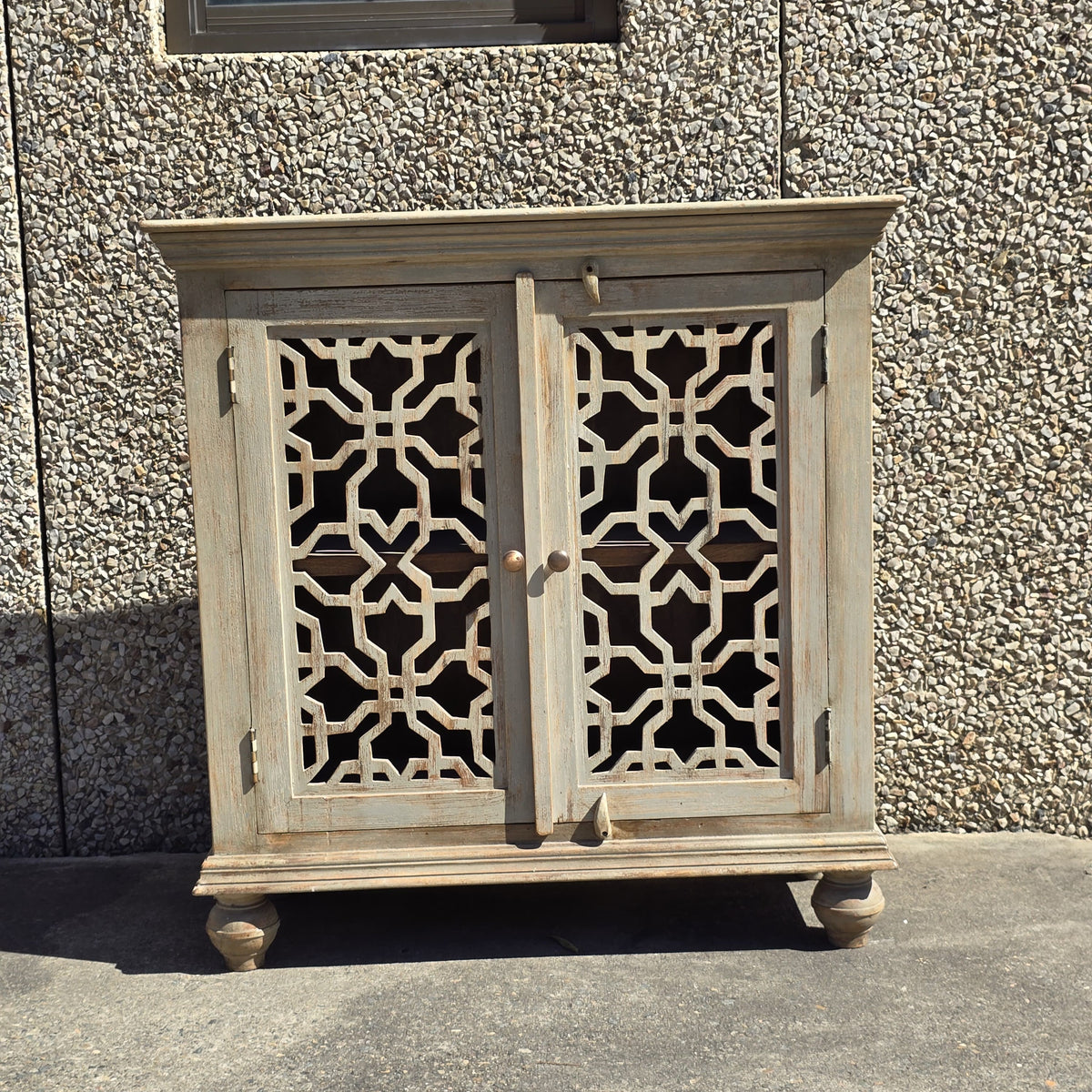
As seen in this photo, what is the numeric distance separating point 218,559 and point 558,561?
2.36 ft

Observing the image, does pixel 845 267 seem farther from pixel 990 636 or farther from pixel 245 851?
pixel 245 851

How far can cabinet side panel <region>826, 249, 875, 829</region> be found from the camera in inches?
88.5

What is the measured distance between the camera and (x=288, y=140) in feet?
9.53

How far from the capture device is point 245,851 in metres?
2.36

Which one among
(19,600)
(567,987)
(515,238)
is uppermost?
(515,238)

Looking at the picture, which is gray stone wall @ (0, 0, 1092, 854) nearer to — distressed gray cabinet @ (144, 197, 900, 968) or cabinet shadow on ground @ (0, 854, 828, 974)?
cabinet shadow on ground @ (0, 854, 828, 974)

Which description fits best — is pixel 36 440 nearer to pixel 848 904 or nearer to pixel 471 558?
pixel 471 558

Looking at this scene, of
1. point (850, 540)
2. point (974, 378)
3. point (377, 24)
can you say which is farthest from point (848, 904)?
point (377, 24)

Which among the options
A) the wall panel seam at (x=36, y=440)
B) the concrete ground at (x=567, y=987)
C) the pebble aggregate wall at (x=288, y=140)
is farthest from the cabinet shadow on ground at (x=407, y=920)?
the pebble aggregate wall at (x=288, y=140)

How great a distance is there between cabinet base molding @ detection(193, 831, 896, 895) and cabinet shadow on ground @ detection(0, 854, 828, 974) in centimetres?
26

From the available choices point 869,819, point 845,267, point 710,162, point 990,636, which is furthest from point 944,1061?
point 710,162

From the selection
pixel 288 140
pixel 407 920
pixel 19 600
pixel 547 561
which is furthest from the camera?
pixel 19 600

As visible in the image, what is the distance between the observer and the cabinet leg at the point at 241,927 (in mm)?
2375

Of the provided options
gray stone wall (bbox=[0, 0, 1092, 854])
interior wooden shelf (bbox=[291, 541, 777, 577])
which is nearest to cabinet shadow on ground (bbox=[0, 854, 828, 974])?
gray stone wall (bbox=[0, 0, 1092, 854])
